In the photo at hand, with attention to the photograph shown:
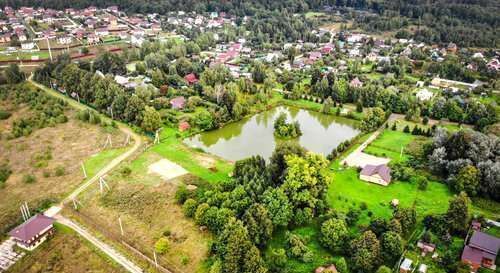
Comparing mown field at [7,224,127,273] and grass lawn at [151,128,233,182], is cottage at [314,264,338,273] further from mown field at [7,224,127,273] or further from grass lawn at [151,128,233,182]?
grass lawn at [151,128,233,182]

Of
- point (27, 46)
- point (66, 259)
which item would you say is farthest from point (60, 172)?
point (27, 46)

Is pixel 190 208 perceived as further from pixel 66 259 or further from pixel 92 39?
pixel 92 39

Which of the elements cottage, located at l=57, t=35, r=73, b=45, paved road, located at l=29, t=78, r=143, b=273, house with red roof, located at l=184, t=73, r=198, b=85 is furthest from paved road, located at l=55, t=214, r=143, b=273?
cottage, located at l=57, t=35, r=73, b=45

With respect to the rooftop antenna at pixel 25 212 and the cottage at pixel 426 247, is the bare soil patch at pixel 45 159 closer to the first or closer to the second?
the rooftop antenna at pixel 25 212

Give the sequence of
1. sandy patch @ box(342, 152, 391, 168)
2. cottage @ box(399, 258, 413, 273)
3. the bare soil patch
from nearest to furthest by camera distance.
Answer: cottage @ box(399, 258, 413, 273) < the bare soil patch < sandy patch @ box(342, 152, 391, 168)

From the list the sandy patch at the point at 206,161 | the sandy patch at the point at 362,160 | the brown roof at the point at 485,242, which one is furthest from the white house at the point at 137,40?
the brown roof at the point at 485,242
